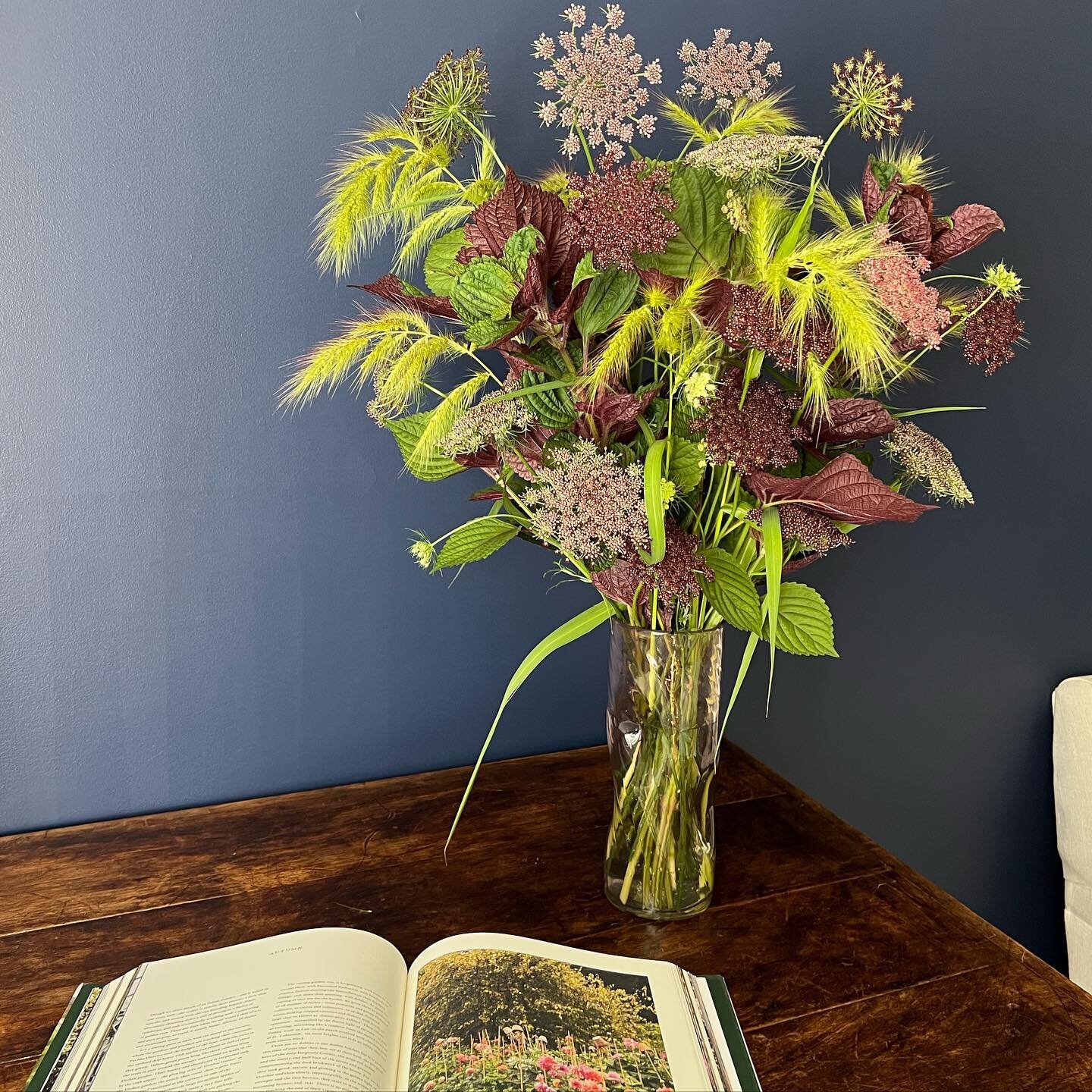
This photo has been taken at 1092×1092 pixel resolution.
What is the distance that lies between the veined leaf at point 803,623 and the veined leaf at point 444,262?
35 centimetres

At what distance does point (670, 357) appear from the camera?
0.68 meters

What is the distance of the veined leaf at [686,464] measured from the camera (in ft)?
2.28

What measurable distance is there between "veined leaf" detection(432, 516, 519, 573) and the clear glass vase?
0.12 meters

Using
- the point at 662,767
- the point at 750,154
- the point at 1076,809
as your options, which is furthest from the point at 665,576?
the point at 1076,809

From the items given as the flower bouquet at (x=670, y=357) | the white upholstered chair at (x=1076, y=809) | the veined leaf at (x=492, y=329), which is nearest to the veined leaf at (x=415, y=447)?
the flower bouquet at (x=670, y=357)

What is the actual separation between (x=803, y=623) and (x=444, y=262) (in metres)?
0.39

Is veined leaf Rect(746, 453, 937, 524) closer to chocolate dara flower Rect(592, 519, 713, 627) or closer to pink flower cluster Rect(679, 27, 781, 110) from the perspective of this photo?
chocolate dara flower Rect(592, 519, 713, 627)

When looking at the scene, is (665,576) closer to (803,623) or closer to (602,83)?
(803,623)

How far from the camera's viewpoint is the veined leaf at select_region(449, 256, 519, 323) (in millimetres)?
646

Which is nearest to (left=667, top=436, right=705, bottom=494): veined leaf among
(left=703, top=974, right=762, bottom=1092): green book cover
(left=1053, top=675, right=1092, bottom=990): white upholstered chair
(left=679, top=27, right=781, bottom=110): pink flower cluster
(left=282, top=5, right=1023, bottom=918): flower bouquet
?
(left=282, top=5, right=1023, bottom=918): flower bouquet

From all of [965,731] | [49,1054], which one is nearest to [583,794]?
[49,1054]

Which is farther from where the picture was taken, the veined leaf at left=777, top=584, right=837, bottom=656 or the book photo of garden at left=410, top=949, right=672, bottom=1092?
the veined leaf at left=777, top=584, right=837, bottom=656

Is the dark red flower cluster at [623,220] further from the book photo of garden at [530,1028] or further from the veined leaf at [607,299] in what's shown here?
the book photo of garden at [530,1028]

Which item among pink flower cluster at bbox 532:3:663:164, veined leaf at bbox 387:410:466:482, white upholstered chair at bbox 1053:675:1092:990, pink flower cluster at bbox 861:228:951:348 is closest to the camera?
pink flower cluster at bbox 861:228:951:348
